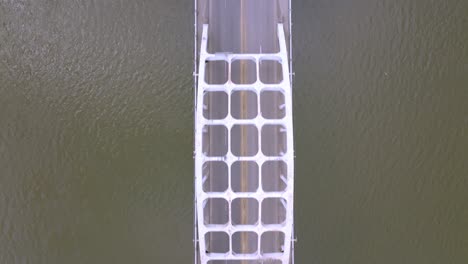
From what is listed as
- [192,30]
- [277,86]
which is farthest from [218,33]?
[277,86]

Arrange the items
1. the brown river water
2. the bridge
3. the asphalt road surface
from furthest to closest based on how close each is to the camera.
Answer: the brown river water → the asphalt road surface → the bridge

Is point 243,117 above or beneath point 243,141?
above

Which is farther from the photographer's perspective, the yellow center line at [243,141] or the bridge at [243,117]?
the yellow center line at [243,141]

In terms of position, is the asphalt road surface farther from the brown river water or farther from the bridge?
the brown river water

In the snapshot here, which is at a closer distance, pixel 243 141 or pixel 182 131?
pixel 243 141

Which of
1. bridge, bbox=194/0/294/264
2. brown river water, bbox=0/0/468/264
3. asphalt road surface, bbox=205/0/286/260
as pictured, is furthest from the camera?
brown river water, bbox=0/0/468/264

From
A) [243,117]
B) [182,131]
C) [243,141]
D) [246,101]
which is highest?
[246,101]

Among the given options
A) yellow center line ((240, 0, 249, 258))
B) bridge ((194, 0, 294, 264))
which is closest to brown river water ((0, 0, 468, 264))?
bridge ((194, 0, 294, 264))

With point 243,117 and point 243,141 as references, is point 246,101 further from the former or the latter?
point 243,141

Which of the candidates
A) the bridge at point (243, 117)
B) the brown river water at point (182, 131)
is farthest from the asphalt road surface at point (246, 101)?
the brown river water at point (182, 131)

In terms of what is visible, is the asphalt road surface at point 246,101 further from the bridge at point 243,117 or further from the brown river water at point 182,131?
the brown river water at point 182,131

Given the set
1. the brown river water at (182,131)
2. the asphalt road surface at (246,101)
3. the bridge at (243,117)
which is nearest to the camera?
the bridge at (243,117)

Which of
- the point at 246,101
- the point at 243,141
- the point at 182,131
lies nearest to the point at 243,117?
the point at 246,101
